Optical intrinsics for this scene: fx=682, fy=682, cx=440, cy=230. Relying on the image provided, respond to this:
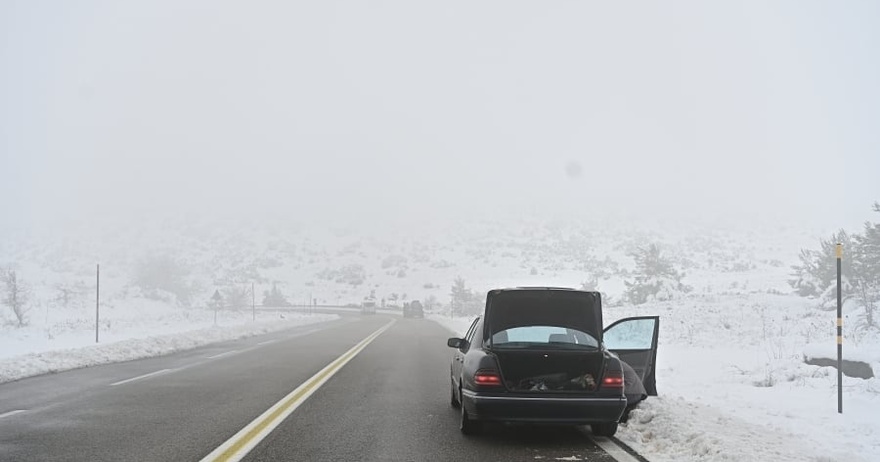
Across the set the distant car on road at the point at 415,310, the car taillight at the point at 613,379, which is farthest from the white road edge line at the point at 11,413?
the distant car on road at the point at 415,310

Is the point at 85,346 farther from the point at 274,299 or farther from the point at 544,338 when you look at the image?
the point at 274,299

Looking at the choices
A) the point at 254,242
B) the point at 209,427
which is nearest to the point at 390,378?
the point at 209,427

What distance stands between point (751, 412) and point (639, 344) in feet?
8.55

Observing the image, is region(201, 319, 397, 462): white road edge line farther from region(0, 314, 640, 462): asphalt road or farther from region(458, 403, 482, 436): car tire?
region(458, 403, 482, 436): car tire

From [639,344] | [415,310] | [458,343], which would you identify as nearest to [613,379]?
[639,344]

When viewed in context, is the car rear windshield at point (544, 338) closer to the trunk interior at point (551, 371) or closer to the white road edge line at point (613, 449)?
the trunk interior at point (551, 371)

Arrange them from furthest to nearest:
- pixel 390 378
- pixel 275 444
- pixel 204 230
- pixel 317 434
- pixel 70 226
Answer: pixel 70 226 < pixel 204 230 < pixel 390 378 < pixel 317 434 < pixel 275 444

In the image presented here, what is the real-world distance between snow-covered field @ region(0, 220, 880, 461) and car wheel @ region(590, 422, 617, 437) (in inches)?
8.6

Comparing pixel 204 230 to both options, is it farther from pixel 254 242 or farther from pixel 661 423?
pixel 661 423

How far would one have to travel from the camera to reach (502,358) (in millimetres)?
7258

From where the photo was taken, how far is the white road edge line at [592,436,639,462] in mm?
6504

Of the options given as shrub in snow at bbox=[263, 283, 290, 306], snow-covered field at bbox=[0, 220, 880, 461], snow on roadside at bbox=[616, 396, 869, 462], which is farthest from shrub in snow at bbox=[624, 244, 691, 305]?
shrub in snow at bbox=[263, 283, 290, 306]

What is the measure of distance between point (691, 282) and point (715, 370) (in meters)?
65.7

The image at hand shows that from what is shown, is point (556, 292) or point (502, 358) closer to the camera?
point (502, 358)
